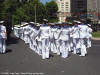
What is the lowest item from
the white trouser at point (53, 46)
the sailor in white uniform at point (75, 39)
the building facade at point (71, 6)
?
the white trouser at point (53, 46)

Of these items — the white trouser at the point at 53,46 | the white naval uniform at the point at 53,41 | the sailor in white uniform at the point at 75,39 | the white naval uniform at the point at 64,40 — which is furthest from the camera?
the white trouser at the point at 53,46

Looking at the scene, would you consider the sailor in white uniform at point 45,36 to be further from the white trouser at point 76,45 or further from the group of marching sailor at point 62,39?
the white trouser at point 76,45

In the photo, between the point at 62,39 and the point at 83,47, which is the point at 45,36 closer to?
the point at 62,39

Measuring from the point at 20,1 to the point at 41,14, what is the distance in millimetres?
17644

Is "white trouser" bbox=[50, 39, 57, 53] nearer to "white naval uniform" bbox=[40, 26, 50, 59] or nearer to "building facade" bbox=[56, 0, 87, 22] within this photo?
"white naval uniform" bbox=[40, 26, 50, 59]

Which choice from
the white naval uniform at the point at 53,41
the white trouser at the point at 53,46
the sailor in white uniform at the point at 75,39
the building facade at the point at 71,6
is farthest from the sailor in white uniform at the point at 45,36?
the building facade at the point at 71,6

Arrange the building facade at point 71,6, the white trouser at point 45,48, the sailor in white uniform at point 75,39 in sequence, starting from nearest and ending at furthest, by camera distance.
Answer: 1. the white trouser at point 45,48
2. the sailor in white uniform at point 75,39
3. the building facade at point 71,6

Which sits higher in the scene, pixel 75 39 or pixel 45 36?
pixel 45 36

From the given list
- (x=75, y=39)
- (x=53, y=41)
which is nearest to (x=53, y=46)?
(x=53, y=41)

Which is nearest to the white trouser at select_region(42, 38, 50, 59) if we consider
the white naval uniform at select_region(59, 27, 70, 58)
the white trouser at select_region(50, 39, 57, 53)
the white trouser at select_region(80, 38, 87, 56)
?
the white naval uniform at select_region(59, 27, 70, 58)

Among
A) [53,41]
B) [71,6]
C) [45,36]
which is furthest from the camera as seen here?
[71,6]

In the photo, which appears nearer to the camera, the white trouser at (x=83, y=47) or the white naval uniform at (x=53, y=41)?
the white trouser at (x=83, y=47)

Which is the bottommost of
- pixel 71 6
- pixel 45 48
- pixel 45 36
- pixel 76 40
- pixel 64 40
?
pixel 45 48

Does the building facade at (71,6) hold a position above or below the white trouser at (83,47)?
above
